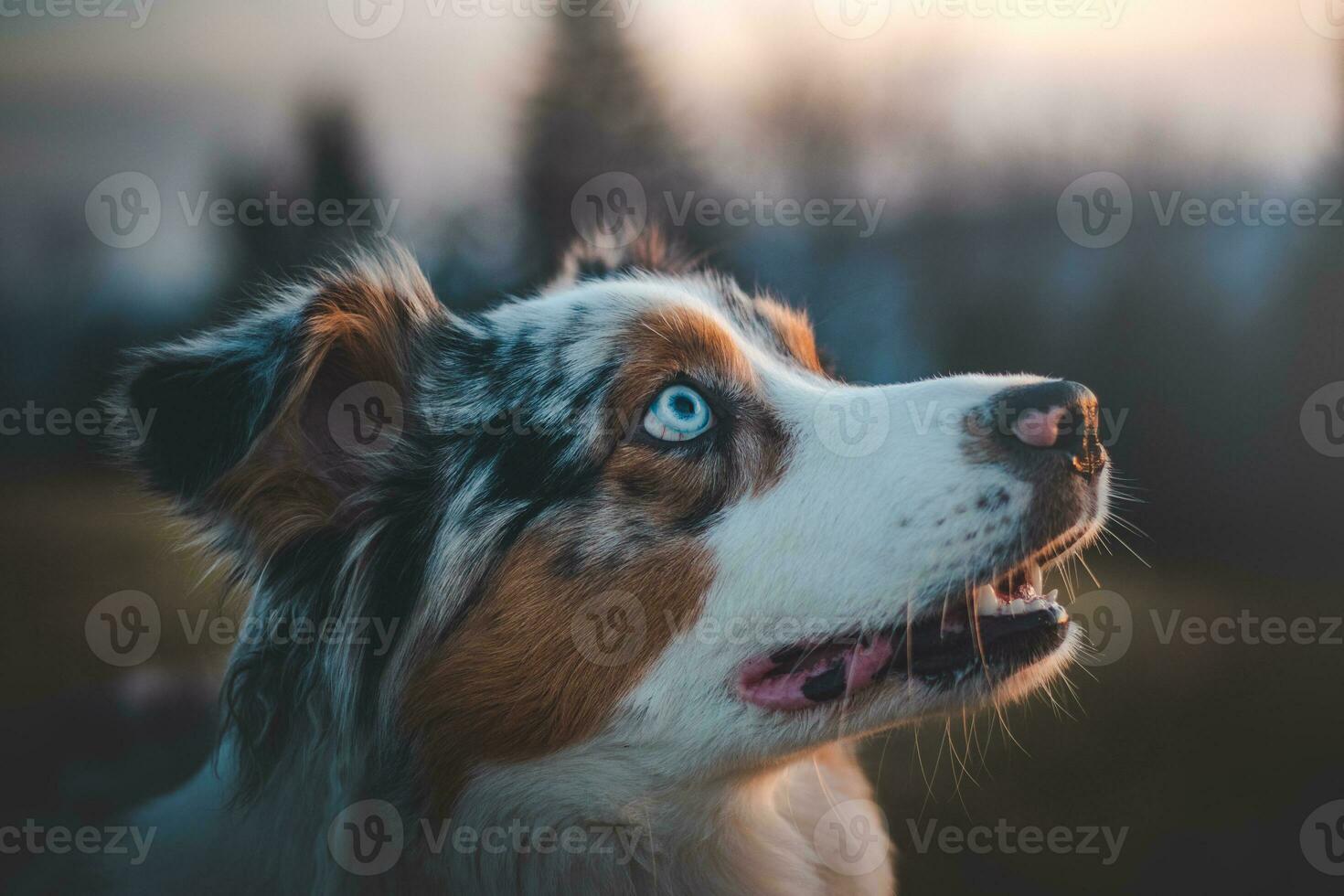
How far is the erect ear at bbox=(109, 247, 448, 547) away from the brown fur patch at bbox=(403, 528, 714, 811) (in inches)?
11.0

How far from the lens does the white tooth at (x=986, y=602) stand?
46.2 inches

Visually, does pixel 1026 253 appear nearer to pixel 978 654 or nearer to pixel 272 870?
pixel 978 654

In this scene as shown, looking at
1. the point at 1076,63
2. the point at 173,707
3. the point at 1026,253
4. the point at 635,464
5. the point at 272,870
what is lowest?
the point at 272,870

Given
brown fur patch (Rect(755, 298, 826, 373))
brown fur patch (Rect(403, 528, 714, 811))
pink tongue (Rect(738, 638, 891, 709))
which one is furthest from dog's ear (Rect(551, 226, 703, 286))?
pink tongue (Rect(738, 638, 891, 709))

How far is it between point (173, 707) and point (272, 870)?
0.34 m

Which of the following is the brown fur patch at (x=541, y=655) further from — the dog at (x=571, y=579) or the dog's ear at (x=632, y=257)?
the dog's ear at (x=632, y=257)

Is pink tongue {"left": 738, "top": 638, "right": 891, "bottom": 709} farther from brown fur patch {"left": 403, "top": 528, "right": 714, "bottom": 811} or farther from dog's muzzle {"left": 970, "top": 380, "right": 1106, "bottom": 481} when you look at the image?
dog's muzzle {"left": 970, "top": 380, "right": 1106, "bottom": 481}

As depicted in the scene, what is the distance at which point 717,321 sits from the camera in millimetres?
1364

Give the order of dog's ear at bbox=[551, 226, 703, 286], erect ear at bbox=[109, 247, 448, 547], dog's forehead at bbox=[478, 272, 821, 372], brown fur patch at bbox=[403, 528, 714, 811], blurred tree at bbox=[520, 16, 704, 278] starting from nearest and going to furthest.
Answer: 1. erect ear at bbox=[109, 247, 448, 547]
2. brown fur patch at bbox=[403, 528, 714, 811]
3. dog's forehead at bbox=[478, 272, 821, 372]
4. blurred tree at bbox=[520, 16, 704, 278]
5. dog's ear at bbox=[551, 226, 703, 286]

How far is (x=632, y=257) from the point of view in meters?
1.74

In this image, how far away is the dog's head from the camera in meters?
1.14

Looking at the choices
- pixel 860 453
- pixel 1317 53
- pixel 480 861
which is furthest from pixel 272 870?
pixel 1317 53

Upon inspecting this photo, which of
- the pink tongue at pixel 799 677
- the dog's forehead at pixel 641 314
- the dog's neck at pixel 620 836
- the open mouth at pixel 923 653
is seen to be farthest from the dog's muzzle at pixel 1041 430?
the dog's neck at pixel 620 836

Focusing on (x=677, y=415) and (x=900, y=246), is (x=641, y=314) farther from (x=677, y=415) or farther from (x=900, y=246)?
(x=900, y=246)
